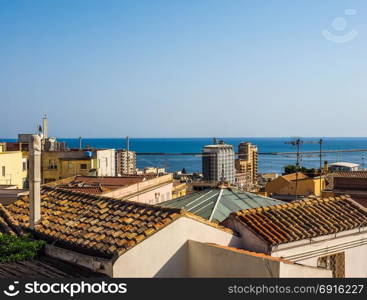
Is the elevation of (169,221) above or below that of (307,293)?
above

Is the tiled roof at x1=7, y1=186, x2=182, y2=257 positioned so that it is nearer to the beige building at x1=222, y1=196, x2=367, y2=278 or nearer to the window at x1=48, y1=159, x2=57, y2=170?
the beige building at x1=222, y1=196, x2=367, y2=278

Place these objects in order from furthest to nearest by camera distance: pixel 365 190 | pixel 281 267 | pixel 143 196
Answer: pixel 143 196
pixel 365 190
pixel 281 267

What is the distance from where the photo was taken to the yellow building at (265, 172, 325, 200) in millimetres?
24223

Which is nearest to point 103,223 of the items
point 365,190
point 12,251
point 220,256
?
point 12,251

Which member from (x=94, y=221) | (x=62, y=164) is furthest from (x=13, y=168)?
(x=94, y=221)

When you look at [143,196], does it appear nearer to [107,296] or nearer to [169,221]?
[169,221]

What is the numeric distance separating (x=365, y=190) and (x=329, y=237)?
7051mm

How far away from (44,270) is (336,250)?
4535 millimetres

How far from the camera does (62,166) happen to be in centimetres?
3728

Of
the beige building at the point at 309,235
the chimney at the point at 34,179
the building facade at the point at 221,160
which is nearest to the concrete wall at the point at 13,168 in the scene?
the building facade at the point at 221,160

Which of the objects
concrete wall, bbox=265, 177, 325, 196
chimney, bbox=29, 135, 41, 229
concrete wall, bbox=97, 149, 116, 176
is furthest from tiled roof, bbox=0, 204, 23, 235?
concrete wall, bbox=97, 149, 116, 176

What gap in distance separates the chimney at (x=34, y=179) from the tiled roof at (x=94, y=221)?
16 cm

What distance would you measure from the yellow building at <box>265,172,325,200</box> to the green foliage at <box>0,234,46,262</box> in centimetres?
1663

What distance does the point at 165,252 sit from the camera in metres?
6.45
